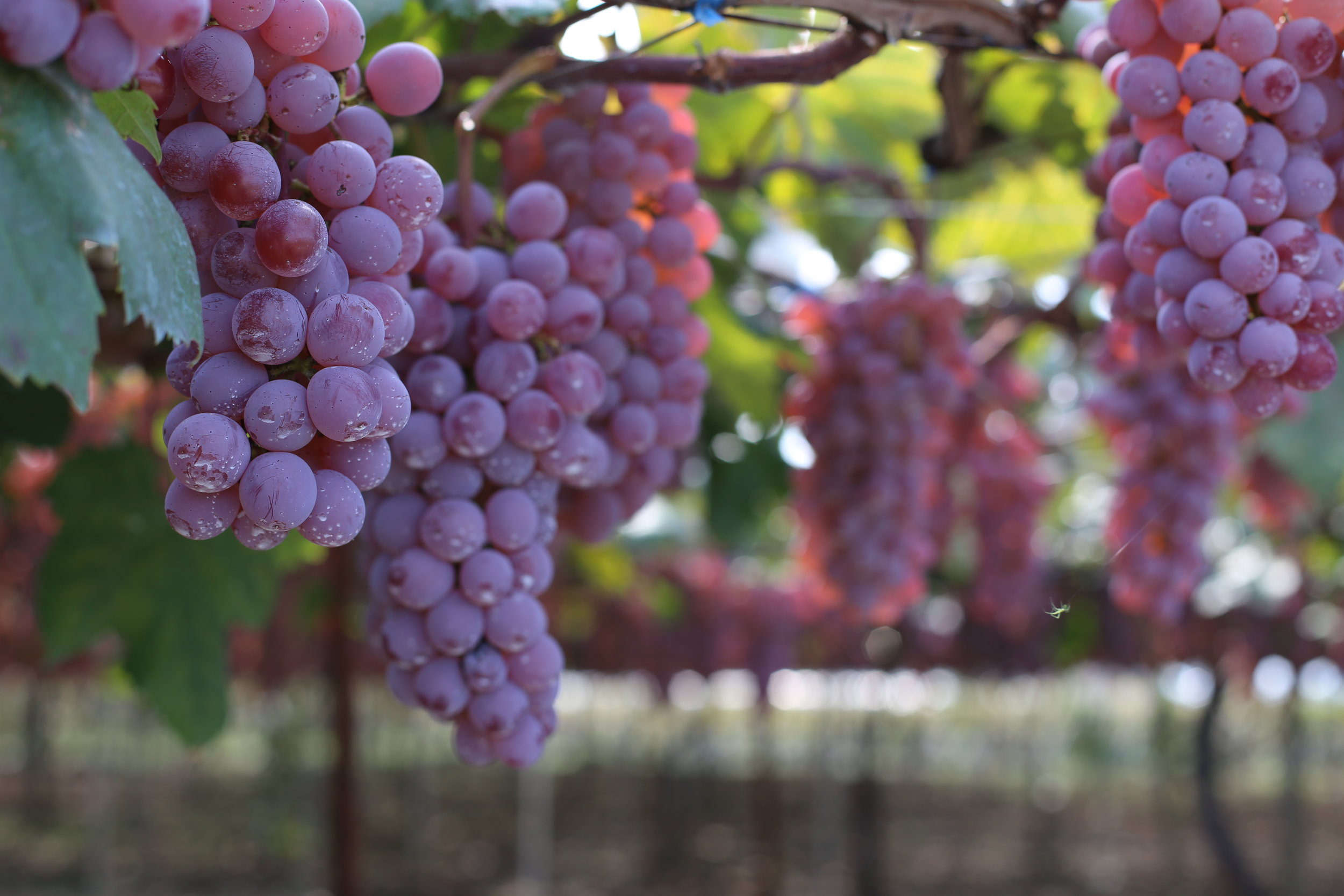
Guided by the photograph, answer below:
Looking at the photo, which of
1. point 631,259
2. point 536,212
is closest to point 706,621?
point 631,259

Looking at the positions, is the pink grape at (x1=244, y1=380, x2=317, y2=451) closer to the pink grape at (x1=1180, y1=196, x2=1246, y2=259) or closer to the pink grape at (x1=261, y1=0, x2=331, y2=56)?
the pink grape at (x1=261, y1=0, x2=331, y2=56)

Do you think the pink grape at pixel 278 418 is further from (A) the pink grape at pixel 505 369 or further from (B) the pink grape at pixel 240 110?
(A) the pink grape at pixel 505 369

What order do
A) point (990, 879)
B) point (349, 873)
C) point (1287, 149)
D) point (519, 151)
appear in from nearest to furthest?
point (1287, 149) → point (519, 151) → point (349, 873) → point (990, 879)

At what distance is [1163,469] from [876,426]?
1.99 feet

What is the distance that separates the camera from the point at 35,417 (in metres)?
1.37

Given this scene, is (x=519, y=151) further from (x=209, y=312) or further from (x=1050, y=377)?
(x=1050, y=377)

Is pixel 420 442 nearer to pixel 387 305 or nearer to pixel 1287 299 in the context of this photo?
pixel 387 305

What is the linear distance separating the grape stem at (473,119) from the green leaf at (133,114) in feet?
1.01

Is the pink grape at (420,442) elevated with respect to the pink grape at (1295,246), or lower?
lower

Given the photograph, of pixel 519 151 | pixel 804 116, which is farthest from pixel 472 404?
pixel 804 116

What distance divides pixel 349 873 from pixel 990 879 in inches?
286

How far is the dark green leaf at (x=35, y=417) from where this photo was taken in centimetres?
135

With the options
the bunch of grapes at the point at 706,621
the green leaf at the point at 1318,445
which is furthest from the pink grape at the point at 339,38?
the bunch of grapes at the point at 706,621

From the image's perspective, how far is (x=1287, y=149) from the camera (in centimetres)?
82
